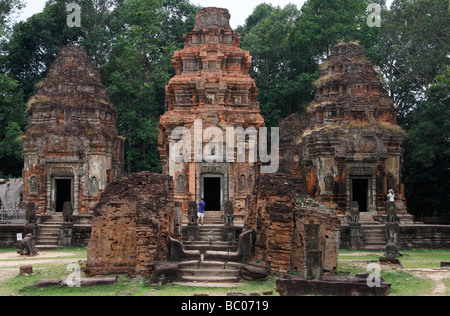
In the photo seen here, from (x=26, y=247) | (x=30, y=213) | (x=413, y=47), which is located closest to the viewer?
(x=26, y=247)

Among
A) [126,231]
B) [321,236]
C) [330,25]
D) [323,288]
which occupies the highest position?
[330,25]

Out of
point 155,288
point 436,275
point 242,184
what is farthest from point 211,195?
point 155,288

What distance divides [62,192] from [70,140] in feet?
11.4

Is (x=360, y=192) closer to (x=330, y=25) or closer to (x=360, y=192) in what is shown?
(x=360, y=192)

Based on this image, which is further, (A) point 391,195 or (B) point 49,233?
(A) point 391,195

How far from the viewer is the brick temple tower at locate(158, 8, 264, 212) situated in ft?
75.8

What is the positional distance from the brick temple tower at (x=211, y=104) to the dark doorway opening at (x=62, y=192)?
543cm

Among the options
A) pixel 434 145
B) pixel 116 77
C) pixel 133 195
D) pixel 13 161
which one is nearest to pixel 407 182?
pixel 434 145

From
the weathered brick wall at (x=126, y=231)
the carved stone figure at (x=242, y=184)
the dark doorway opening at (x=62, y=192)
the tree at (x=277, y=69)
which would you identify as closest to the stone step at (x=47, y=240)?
the dark doorway opening at (x=62, y=192)

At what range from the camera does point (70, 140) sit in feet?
79.8

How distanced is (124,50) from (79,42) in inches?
266

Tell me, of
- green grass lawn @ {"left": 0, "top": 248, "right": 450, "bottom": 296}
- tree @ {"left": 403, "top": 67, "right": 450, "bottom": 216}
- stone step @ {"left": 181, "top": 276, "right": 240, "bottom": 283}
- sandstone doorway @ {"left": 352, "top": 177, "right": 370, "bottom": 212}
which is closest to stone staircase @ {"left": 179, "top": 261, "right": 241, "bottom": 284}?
stone step @ {"left": 181, "top": 276, "right": 240, "bottom": 283}

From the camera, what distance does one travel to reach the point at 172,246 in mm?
13586

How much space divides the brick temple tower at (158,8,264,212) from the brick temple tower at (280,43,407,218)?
313 cm
